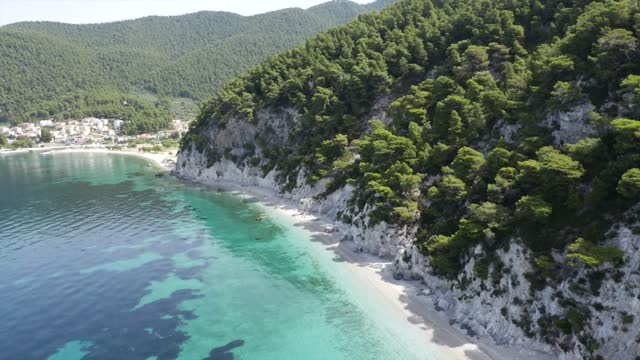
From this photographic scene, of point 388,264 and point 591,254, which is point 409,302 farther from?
point 591,254

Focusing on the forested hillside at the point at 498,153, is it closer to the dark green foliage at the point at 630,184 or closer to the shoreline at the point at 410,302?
the dark green foliage at the point at 630,184

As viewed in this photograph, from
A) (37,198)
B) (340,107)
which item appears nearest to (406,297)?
(340,107)

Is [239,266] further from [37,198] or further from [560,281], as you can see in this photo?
[37,198]

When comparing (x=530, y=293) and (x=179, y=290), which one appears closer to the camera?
(x=530, y=293)

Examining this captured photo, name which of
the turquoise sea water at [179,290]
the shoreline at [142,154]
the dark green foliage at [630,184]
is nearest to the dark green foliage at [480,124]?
the dark green foliage at [630,184]

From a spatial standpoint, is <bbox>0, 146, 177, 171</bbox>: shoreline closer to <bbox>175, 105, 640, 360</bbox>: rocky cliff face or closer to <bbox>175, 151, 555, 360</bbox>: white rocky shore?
<bbox>175, 151, 555, 360</bbox>: white rocky shore

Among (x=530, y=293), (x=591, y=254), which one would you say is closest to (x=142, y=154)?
(x=530, y=293)
